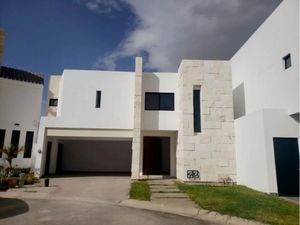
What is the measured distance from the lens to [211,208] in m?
8.23

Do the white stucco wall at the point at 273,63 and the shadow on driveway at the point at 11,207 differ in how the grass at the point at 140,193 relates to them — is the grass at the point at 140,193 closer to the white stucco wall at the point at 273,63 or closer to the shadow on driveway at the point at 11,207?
the shadow on driveway at the point at 11,207

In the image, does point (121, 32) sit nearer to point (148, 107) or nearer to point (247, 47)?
point (148, 107)

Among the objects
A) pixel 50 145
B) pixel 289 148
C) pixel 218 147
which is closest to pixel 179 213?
pixel 289 148

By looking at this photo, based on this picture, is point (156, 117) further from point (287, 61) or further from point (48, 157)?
point (48, 157)

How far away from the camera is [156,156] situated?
18234 millimetres

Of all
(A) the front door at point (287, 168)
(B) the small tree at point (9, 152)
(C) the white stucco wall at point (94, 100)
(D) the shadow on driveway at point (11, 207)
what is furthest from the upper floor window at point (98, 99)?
(A) the front door at point (287, 168)

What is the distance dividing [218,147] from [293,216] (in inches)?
268

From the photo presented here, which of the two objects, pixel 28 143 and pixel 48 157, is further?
pixel 48 157

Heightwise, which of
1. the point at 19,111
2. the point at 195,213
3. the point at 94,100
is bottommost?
the point at 195,213

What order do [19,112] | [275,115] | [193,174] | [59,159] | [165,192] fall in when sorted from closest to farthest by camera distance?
[275,115]
[165,192]
[193,174]
[19,112]
[59,159]

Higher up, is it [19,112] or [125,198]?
[19,112]

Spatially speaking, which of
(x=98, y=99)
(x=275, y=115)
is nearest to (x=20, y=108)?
(x=98, y=99)

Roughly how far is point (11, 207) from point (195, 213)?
6.39 m

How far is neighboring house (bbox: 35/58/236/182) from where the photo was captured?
13984mm
